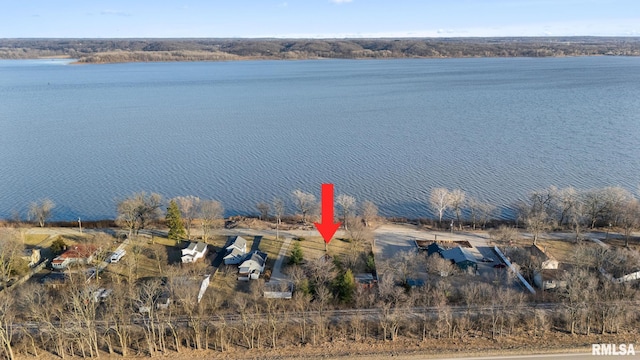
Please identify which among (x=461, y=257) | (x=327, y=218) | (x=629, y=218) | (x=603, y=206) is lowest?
(x=461, y=257)

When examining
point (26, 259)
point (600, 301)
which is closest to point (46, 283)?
point (26, 259)

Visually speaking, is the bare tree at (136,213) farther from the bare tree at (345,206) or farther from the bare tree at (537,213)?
the bare tree at (537,213)

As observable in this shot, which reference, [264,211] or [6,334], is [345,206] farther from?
[6,334]

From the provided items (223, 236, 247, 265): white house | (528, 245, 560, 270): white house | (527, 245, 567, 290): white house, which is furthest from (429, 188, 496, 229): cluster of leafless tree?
(223, 236, 247, 265): white house

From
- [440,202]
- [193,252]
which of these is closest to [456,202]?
[440,202]

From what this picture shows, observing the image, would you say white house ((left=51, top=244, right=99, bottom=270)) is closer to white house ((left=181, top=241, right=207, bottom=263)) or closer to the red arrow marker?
white house ((left=181, top=241, right=207, bottom=263))

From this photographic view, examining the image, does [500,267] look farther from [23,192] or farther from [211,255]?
[23,192]
